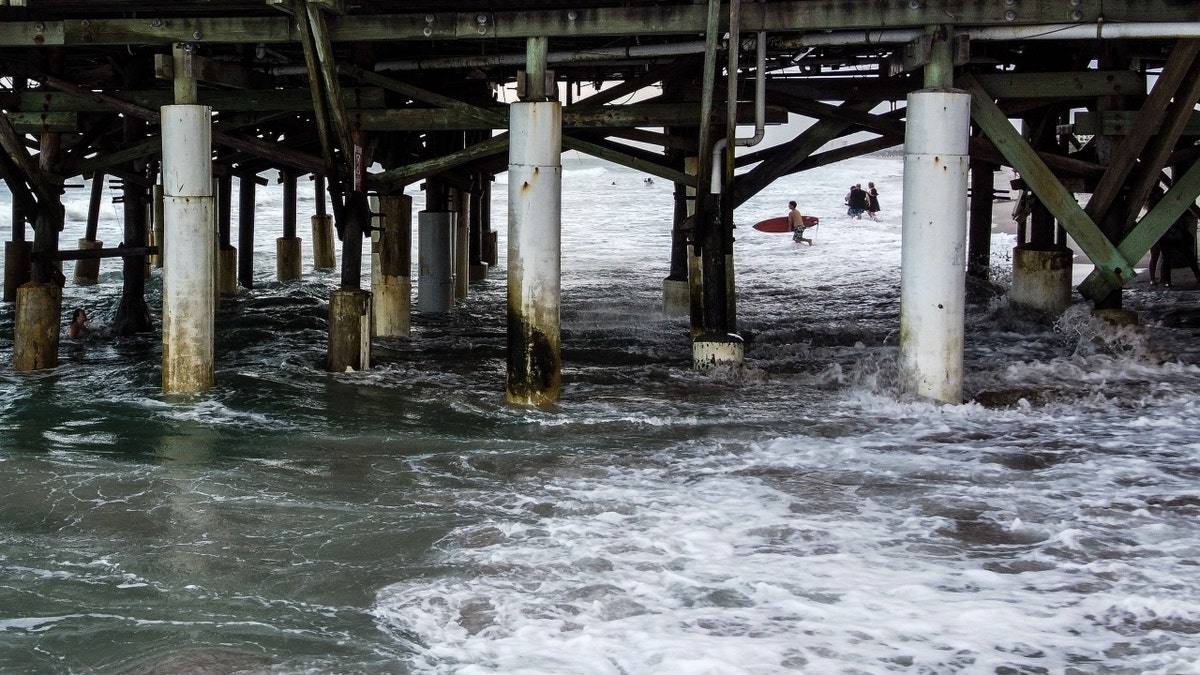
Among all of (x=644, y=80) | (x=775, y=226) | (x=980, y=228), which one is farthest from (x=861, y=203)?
(x=644, y=80)

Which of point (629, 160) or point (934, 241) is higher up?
point (629, 160)

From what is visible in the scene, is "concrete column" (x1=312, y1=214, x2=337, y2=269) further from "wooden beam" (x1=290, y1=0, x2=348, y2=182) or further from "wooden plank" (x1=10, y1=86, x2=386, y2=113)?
"wooden beam" (x1=290, y1=0, x2=348, y2=182)

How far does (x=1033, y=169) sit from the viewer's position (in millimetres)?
10766

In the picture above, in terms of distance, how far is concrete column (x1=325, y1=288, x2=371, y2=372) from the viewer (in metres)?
12.2

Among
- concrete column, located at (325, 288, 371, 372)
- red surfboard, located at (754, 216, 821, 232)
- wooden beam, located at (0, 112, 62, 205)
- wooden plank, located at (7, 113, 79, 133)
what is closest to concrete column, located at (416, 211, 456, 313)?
concrete column, located at (325, 288, 371, 372)

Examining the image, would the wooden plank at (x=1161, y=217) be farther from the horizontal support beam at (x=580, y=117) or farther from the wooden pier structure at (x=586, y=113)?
the horizontal support beam at (x=580, y=117)

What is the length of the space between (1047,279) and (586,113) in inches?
226

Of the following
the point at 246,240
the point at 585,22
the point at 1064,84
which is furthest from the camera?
the point at 246,240

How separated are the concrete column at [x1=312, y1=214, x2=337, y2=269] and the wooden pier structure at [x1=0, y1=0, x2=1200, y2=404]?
8221 millimetres

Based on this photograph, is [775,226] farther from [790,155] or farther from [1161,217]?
[1161,217]

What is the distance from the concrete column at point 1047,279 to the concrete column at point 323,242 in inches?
469

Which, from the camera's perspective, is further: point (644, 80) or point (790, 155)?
point (644, 80)

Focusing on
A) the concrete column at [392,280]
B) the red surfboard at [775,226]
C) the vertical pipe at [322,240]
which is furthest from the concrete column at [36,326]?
the red surfboard at [775,226]

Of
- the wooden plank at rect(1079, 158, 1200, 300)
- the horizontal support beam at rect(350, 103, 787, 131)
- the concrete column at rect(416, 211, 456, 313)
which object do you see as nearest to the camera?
the wooden plank at rect(1079, 158, 1200, 300)
